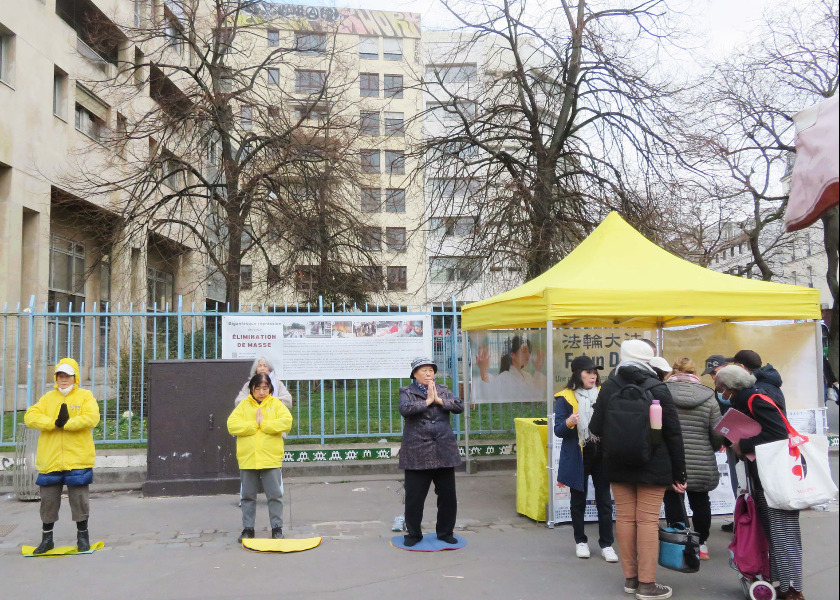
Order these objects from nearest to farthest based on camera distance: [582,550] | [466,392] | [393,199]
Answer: [582,550]
[466,392]
[393,199]

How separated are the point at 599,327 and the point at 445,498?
3.82 meters

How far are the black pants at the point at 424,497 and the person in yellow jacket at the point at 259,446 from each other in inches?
49.1

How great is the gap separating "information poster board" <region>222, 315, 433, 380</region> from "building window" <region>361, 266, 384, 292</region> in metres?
6.68

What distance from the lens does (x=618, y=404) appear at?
4801mm

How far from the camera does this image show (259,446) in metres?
6.42

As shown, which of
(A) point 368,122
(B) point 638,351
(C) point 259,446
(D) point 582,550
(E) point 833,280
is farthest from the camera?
(A) point 368,122

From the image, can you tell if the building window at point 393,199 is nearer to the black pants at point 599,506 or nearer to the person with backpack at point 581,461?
the person with backpack at point 581,461

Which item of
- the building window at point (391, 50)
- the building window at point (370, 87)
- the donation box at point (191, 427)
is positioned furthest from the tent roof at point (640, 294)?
the building window at point (391, 50)

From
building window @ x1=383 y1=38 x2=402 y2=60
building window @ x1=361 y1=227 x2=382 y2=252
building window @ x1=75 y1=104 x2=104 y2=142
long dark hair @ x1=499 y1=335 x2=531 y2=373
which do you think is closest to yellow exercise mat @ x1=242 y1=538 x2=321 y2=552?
long dark hair @ x1=499 y1=335 x2=531 y2=373

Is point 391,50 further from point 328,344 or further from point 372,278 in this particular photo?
point 328,344

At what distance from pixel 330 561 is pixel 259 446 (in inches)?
49.8

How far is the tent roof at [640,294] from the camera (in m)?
6.62

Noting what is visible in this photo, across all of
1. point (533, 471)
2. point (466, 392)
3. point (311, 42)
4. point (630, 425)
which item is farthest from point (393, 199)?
point (630, 425)

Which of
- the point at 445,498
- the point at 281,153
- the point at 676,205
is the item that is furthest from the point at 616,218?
the point at 281,153
